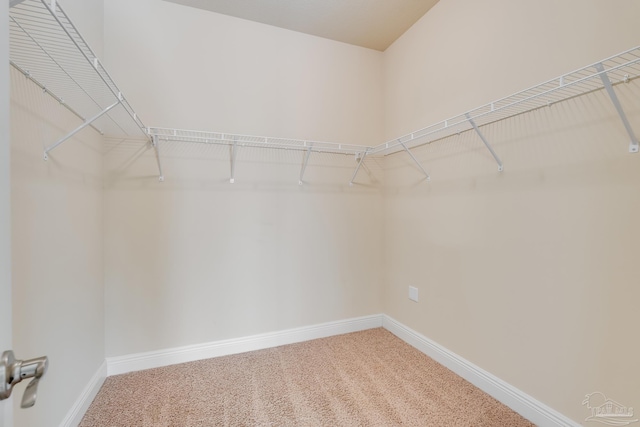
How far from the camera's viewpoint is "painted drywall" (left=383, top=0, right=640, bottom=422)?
109 centimetres

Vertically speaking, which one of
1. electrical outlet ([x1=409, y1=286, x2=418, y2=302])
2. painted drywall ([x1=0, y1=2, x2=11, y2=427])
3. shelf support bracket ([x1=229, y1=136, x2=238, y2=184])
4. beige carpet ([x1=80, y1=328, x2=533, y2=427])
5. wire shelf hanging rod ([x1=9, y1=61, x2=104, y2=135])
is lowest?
beige carpet ([x1=80, y1=328, x2=533, y2=427])

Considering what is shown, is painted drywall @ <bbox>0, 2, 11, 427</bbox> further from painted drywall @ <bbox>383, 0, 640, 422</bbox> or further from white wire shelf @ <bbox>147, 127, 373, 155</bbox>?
painted drywall @ <bbox>383, 0, 640, 422</bbox>

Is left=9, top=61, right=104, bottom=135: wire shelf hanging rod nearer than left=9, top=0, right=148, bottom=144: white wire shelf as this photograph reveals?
No

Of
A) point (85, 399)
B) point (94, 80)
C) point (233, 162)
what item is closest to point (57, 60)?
point (94, 80)

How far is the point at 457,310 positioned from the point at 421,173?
1.00 metres

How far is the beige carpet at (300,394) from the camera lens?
4.55 feet

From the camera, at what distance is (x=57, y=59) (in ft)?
3.33

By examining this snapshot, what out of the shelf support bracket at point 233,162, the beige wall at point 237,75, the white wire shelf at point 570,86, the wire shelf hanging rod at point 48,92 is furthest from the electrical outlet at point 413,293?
the wire shelf hanging rod at point 48,92

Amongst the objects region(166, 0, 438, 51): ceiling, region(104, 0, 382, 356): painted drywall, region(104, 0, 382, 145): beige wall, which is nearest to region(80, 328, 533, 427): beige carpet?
region(104, 0, 382, 356): painted drywall

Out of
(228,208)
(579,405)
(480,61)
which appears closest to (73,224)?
(228,208)

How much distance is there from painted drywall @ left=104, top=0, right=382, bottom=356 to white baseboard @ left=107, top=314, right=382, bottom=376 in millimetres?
49

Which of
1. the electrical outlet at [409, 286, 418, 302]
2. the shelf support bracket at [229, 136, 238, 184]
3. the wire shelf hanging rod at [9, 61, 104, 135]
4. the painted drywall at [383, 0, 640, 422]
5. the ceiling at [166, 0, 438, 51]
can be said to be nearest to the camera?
the wire shelf hanging rod at [9, 61, 104, 135]

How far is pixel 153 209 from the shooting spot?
71.9 inches

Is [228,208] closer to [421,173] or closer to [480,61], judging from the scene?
[421,173]
